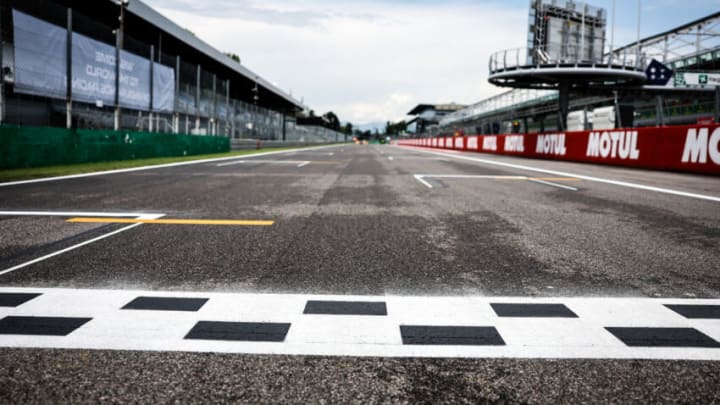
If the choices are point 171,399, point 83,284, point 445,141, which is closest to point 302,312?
point 171,399

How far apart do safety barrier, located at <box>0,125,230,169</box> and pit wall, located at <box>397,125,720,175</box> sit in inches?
716

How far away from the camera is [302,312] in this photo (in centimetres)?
260

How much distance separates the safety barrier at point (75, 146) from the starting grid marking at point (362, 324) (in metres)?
12.8

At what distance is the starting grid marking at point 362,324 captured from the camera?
7.06 feet

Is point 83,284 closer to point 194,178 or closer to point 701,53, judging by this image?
point 194,178

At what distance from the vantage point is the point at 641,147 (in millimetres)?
16031

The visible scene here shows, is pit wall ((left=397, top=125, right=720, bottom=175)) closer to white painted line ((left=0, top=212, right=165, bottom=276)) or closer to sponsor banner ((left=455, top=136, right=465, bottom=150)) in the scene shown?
white painted line ((left=0, top=212, right=165, bottom=276))

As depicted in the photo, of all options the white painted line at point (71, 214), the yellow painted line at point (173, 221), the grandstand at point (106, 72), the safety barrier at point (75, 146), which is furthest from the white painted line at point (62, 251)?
the grandstand at point (106, 72)

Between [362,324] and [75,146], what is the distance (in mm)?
16534

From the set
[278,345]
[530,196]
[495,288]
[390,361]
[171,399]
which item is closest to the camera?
[171,399]

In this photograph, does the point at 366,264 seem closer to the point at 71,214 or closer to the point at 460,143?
the point at 71,214

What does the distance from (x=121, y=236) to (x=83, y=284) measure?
1.65 meters

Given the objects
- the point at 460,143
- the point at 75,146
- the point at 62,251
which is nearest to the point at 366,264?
the point at 62,251

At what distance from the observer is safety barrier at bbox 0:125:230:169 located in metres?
13.2
